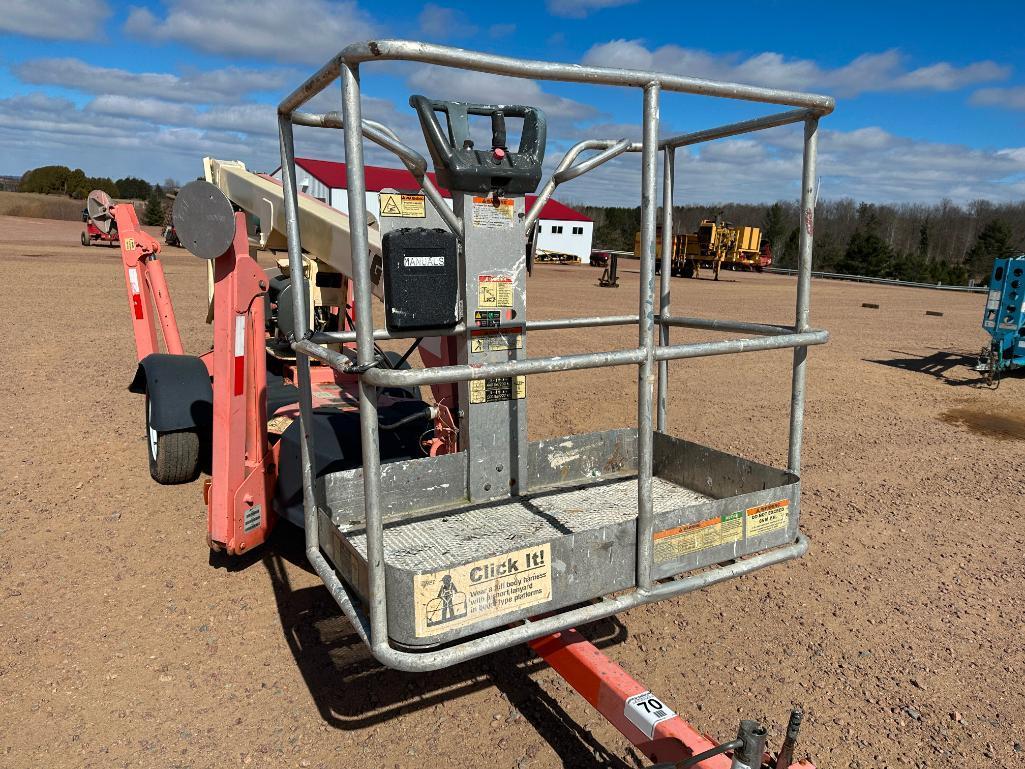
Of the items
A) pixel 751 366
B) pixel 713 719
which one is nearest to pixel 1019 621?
pixel 713 719

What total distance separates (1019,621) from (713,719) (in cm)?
189

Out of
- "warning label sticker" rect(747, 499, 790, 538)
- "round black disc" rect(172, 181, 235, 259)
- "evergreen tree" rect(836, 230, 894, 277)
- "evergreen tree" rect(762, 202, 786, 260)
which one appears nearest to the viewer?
"warning label sticker" rect(747, 499, 790, 538)

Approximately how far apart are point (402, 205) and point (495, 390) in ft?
2.58

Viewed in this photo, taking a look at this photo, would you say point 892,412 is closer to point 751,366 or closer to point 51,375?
point 751,366

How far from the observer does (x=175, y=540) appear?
13.8 ft

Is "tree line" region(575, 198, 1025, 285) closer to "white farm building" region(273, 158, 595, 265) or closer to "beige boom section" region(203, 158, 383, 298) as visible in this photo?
"white farm building" region(273, 158, 595, 265)

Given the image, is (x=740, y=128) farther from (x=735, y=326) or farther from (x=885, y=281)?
(x=885, y=281)

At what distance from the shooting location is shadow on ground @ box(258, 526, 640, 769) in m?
2.85

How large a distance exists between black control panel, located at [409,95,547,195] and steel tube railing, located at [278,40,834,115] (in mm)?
467

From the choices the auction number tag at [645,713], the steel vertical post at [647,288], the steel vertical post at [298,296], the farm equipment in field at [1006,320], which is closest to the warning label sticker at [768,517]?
the steel vertical post at [647,288]

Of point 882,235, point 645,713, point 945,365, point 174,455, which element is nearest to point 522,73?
point 645,713

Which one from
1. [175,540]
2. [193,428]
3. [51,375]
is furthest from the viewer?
[51,375]

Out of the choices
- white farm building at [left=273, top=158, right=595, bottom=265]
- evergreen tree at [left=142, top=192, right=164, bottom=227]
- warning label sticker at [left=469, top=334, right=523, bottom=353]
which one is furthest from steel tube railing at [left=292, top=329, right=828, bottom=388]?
evergreen tree at [left=142, top=192, right=164, bottom=227]

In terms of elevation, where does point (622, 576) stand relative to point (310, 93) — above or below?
below
